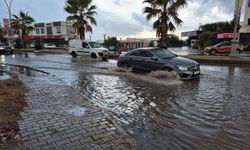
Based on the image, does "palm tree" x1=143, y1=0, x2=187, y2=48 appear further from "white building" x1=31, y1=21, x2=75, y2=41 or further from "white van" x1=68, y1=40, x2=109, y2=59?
"white building" x1=31, y1=21, x2=75, y2=41

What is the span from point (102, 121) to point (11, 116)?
2139 mm

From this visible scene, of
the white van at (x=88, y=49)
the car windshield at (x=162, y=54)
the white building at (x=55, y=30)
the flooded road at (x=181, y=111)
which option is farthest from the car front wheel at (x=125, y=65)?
the white building at (x=55, y=30)

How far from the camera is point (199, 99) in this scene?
7078 mm

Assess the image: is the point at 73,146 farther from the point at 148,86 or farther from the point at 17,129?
the point at 148,86

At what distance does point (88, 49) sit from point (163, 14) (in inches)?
315

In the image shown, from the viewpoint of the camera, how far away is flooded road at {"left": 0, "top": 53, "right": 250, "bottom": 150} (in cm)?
430

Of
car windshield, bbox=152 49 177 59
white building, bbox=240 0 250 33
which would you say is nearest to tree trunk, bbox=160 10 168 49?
car windshield, bbox=152 49 177 59

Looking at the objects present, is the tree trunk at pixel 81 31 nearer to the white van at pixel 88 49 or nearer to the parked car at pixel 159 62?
the white van at pixel 88 49

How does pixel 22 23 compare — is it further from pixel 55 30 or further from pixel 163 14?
pixel 163 14

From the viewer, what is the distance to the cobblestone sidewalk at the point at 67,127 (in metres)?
4.03

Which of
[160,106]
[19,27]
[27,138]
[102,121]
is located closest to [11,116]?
[27,138]

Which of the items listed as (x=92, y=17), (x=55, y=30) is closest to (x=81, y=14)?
(x=92, y=17)

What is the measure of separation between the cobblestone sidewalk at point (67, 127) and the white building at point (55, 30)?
65.3 meters

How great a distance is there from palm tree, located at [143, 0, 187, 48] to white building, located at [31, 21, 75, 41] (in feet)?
169
